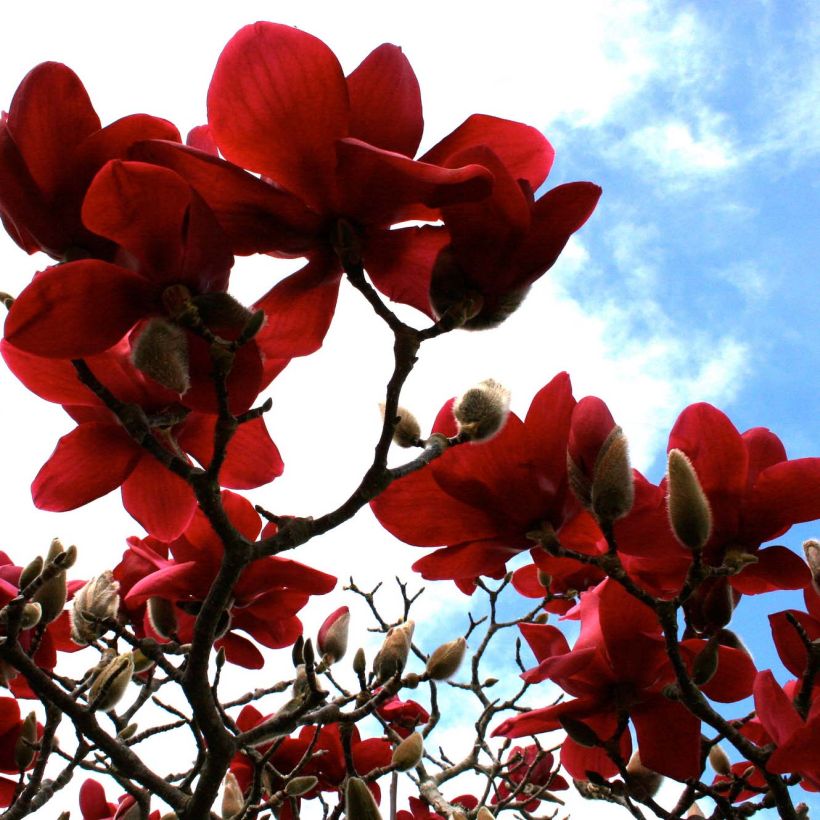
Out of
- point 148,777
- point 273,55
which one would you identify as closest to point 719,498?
point 273,55

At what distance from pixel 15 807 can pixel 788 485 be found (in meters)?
1.39

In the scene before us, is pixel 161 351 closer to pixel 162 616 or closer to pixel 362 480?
pixel 362 480

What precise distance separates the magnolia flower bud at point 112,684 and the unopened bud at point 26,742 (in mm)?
243

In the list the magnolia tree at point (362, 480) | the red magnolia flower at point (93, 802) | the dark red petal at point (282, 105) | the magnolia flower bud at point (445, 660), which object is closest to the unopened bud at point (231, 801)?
the magnolia tree at point (362, 480)

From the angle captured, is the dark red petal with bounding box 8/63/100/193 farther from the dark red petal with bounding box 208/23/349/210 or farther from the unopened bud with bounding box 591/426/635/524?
the unopened bud with bounding box 591/426/635/524

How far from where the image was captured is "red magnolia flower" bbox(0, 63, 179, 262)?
98 centimetres

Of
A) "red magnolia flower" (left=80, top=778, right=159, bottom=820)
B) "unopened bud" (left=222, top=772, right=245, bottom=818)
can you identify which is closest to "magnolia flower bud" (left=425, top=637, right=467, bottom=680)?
"unopened bud" (left=222, top=772, right=245, bottom=818)

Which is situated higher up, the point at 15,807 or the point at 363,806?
the point at 363,806

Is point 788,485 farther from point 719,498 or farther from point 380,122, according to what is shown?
point 380,122

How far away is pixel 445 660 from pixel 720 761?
0.65m

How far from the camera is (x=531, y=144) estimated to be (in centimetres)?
109

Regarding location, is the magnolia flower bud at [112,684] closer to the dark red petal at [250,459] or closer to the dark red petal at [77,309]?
the dark red petal at [250,459]

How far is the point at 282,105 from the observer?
97 centimetres

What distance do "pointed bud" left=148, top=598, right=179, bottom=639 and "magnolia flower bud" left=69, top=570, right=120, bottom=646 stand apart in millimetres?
88
